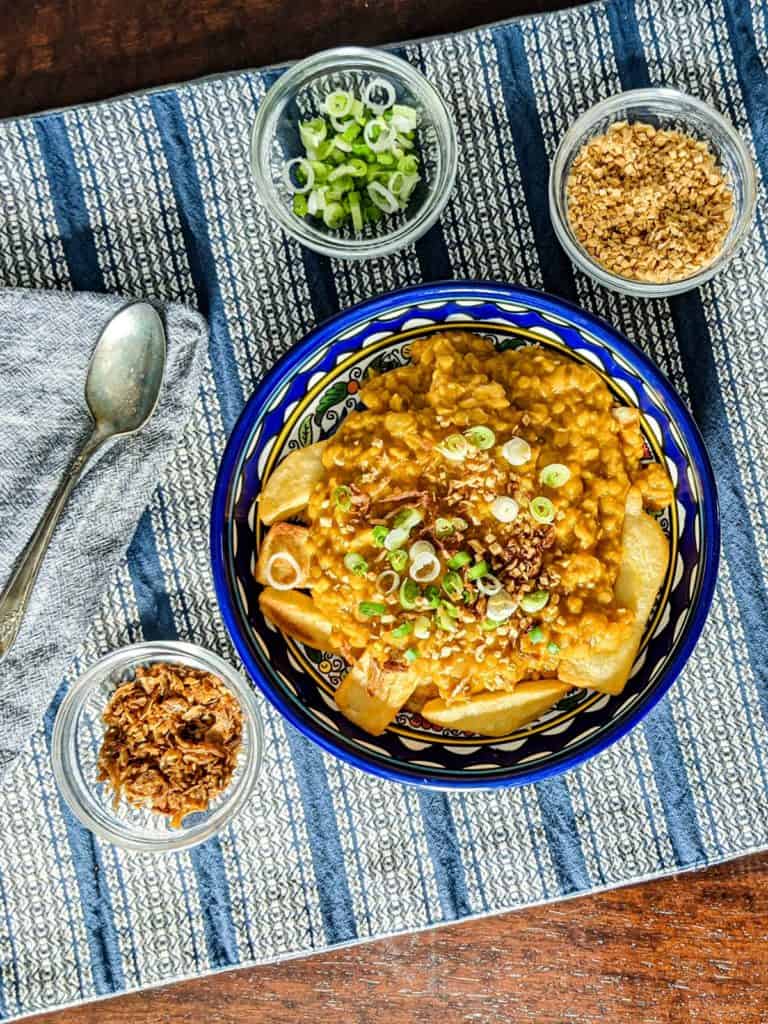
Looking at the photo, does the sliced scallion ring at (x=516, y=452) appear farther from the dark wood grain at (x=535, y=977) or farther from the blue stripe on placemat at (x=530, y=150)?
the dark wood grain at (x=535, y=977)

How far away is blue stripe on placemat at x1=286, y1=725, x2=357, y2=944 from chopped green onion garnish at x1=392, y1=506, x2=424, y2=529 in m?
0.80

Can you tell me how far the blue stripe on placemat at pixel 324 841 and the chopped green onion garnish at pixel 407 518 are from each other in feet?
2.63

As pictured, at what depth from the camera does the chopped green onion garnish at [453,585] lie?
2336mm

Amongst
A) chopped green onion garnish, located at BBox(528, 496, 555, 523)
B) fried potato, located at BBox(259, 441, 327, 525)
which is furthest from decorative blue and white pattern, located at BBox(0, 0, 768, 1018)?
chopped green onion garnish, located at BBox(528, 496, 555, 523)

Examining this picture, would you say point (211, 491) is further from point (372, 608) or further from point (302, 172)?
point (302, 172)

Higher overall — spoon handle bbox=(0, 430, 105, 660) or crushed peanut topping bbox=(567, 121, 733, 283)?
crushed peanut topping bbox=(567, 121, 733, 283)

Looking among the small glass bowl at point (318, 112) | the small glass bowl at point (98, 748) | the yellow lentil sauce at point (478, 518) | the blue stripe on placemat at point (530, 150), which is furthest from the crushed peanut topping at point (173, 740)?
the blue stripe on placemat at point (530, 150)

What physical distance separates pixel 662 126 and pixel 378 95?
0.83m

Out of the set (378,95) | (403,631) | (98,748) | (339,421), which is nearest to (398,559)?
(403,631)

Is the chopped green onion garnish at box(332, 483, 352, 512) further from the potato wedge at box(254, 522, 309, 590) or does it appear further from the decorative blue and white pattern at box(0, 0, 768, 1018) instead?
the decorative blue and white pattern at box(0, 0, 768, 1018)

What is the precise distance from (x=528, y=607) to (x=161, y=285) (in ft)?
4.69

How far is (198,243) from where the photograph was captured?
280 cm

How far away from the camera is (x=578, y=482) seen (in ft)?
7.75

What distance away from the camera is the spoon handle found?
269cm
